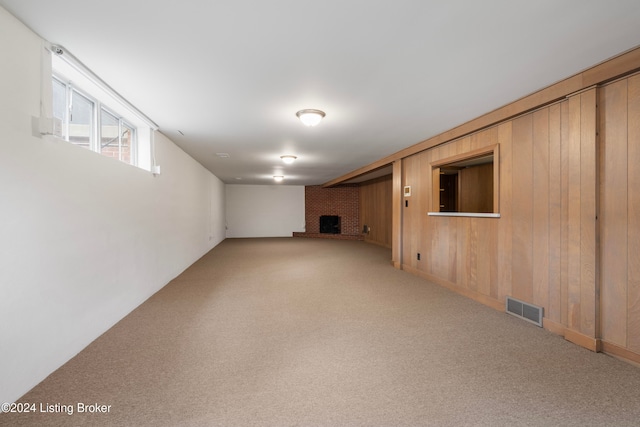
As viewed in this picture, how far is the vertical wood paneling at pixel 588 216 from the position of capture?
2.46m

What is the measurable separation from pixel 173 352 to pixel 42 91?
2.18 m

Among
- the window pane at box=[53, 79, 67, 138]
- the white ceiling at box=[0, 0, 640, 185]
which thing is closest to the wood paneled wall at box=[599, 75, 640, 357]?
the white ceiling at box=[0, 0, 640, 185]

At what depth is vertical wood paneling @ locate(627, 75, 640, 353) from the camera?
222 centimetres

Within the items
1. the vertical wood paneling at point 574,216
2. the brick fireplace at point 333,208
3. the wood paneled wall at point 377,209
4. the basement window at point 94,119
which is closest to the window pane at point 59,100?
the basement window at point 94,119

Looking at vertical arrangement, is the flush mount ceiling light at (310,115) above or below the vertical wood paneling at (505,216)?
above

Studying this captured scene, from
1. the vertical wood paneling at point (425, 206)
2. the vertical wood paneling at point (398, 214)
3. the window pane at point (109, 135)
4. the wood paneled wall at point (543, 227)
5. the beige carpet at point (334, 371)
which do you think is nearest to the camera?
the beige carpet at point (334, 371)

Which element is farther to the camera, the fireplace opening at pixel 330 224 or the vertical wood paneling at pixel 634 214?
the fireplace opening at pixel 330 224

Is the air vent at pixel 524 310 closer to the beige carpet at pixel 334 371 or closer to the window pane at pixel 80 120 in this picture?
the beige carpet at pixel 334 371

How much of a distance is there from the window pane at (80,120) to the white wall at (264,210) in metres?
9.43

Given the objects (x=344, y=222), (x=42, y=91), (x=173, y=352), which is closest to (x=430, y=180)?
(x=173, y=352)

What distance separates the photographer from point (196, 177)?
6.73 meters

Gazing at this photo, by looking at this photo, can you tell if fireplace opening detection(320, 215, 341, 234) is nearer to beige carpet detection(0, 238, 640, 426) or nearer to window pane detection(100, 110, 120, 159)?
beige carpet detection(0, 238, 640, 426)

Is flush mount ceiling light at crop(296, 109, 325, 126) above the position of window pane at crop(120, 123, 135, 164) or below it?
above

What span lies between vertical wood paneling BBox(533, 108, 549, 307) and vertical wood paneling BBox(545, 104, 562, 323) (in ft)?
0.13
